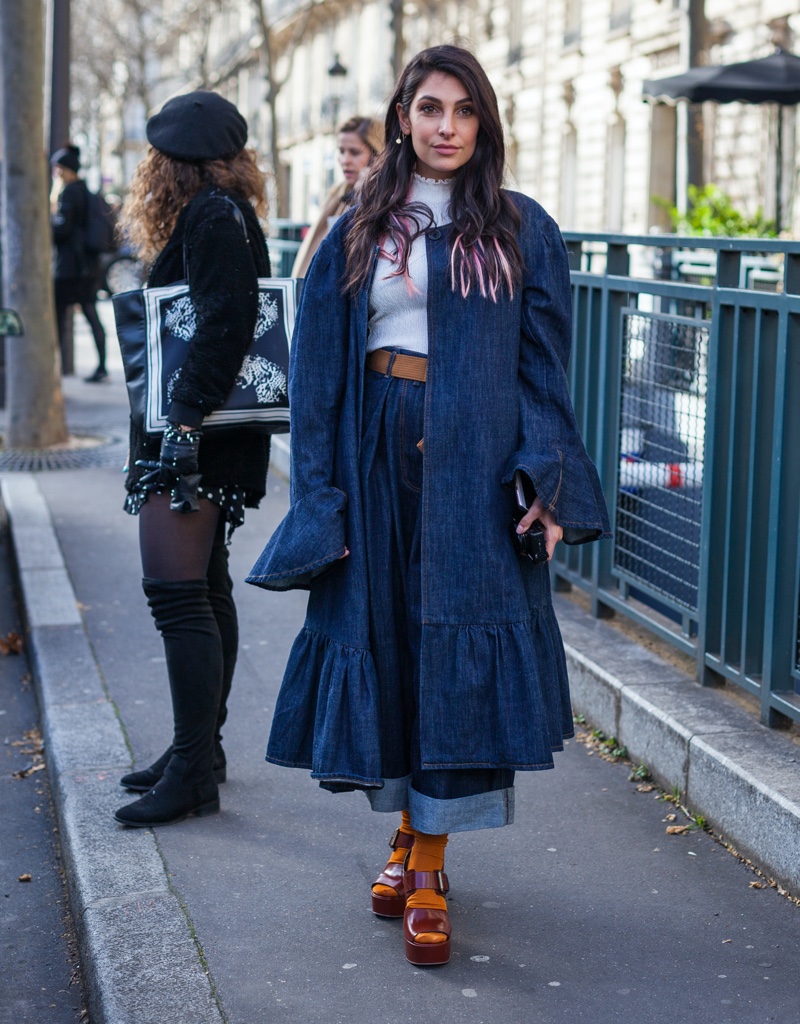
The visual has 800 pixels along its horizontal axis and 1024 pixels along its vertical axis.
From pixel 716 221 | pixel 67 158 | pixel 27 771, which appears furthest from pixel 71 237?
pixel 27 771

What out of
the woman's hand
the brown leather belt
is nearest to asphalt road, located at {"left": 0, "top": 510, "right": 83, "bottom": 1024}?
the woman's hand

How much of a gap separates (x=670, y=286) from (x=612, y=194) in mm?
22132

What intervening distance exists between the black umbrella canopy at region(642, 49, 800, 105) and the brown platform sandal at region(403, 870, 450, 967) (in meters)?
11.9

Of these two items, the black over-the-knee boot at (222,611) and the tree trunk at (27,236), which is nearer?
the black over-the-knee boot at (222,611)

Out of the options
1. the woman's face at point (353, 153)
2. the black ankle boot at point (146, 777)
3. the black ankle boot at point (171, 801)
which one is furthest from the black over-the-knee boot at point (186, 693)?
the woman's face at point (353, 153)

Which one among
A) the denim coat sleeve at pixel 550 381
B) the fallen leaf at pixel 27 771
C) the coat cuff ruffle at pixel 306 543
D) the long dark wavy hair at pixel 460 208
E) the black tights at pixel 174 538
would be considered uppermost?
the long dark wavy hair at pixel 460 208

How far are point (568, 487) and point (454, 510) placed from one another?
26cm

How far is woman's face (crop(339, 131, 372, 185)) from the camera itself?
6992mm

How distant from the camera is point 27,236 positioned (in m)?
9.77

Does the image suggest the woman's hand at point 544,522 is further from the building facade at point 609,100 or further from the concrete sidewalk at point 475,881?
the building facade at point 609,100

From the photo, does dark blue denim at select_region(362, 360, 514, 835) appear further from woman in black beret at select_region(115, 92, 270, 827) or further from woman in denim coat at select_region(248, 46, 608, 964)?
woman in black beret at select_region(115, 92, 270, 827)

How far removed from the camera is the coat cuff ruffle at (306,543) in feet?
10.0

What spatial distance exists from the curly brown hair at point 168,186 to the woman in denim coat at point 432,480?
785 millimetres

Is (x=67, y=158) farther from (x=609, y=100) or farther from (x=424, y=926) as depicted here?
(x=609, y=100)
